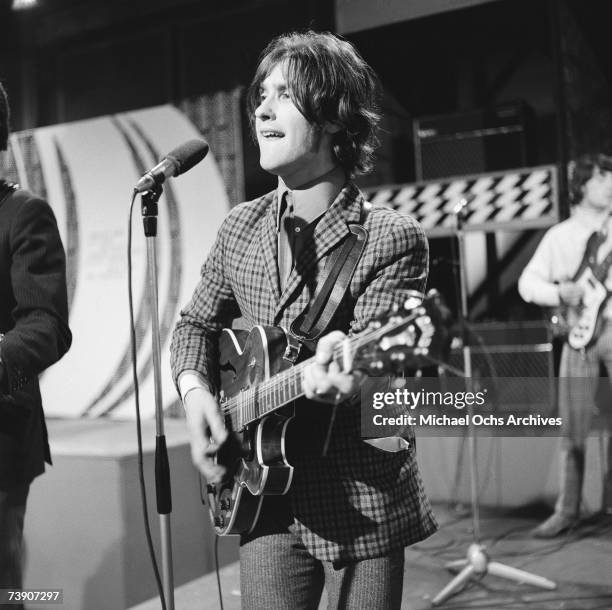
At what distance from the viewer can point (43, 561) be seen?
3361 mm

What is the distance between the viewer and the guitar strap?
4.79 ft

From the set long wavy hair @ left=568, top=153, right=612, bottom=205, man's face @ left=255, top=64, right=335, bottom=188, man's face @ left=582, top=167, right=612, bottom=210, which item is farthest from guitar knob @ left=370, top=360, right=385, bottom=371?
long wavy hair @ left=568, top=153, right=612, bottom=205

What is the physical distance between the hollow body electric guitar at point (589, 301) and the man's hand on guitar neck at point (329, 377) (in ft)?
10.9

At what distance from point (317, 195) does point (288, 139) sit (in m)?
0.13

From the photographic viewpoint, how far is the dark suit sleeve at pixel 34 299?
6.39 ft

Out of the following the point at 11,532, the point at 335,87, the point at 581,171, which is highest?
the point at 581,171

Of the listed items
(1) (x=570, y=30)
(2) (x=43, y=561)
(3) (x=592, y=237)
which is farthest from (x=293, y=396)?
(1) (x=570, y=30)

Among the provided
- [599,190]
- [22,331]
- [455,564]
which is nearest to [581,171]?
[599,190]

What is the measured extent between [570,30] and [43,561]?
496cm

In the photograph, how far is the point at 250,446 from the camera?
1.54 metres

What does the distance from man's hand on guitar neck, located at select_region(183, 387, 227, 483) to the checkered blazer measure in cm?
16

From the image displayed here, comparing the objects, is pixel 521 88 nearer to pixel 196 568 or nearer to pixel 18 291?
pixel 196 568

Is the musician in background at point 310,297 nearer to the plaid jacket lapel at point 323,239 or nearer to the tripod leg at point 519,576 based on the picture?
the plaid jacket lapel at point 323,239

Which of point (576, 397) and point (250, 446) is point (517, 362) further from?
point (250, 446)
